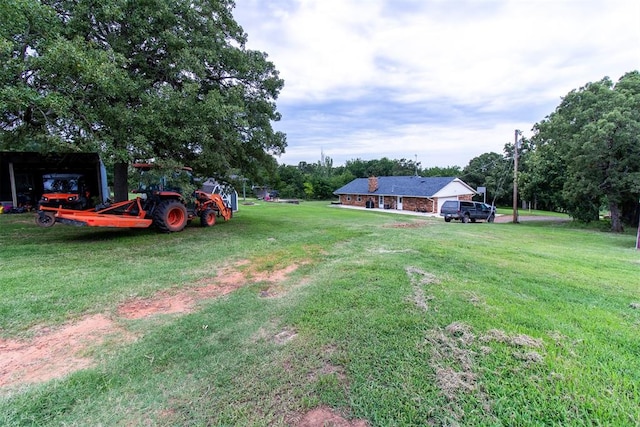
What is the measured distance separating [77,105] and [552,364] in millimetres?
9341

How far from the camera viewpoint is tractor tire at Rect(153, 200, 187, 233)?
9.26 m

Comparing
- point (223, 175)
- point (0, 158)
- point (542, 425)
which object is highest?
point (0, 158)

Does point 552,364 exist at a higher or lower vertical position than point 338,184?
lower

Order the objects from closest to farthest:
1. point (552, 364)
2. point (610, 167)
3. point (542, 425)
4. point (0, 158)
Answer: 1. point (542, 425)
2. point (552, 364)
3. point (0, 158)
4. point (610, 167)

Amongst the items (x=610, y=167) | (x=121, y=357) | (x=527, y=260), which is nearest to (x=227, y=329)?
(x=121, y=357)

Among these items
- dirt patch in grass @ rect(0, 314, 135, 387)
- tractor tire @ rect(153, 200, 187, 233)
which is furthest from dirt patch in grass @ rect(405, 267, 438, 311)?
tractor tire @ rect(153, 200, 187, 233)

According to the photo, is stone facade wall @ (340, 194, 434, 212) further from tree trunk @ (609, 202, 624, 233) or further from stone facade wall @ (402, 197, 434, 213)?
tree trunk @ (609, 202, 624, 233)

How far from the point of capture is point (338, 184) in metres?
57.7

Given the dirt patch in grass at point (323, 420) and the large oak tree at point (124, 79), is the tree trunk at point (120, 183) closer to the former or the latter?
the large oak tree at point (124, 79)

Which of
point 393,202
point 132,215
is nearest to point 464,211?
point 393,202

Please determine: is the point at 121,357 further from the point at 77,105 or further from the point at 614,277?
the point at 614,277

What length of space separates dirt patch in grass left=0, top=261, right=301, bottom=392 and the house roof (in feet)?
104

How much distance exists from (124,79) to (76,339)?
633 cm

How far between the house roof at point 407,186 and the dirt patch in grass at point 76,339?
3182cm
